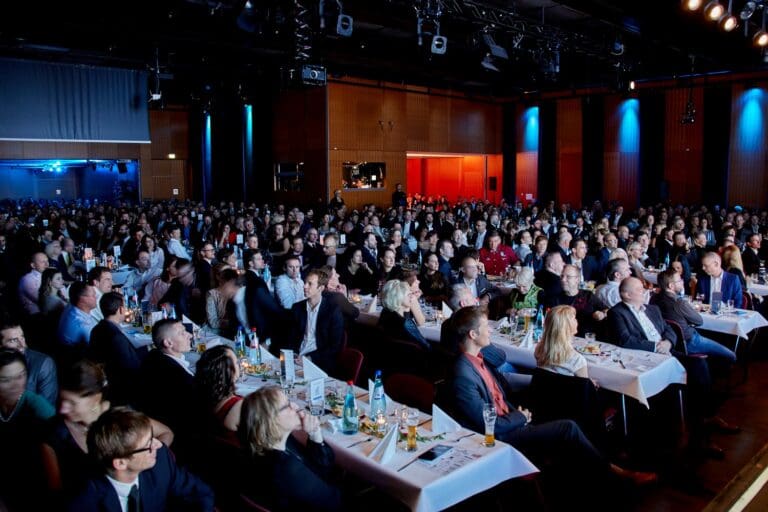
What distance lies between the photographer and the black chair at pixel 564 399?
13.3ft

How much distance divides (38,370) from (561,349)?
3.55 m

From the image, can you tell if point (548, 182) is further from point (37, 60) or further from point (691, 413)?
point (691, 413)

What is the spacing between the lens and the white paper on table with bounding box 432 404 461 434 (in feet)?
12.1

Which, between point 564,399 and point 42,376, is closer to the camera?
point 564,399

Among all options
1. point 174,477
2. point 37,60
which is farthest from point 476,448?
point 37,60

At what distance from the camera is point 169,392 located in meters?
4.05

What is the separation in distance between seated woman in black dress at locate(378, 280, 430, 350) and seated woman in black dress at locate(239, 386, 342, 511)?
2.72 meters

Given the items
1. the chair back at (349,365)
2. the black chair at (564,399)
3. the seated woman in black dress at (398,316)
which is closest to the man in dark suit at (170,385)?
the chair back at (349,365)

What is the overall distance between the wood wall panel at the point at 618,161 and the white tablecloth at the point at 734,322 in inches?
594

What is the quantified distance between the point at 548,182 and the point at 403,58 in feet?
27.2

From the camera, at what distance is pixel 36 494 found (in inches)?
126

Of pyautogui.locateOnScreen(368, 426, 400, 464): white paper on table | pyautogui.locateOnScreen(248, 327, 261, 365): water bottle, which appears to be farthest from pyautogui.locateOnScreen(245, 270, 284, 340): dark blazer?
pyautogui.locateOnScreen(368, 426, 400, 464): white paper on table

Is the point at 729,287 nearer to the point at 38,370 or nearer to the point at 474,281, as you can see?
the point at 474,281

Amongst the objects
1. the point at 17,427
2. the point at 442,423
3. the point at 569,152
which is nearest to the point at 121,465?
the point at 17,427
